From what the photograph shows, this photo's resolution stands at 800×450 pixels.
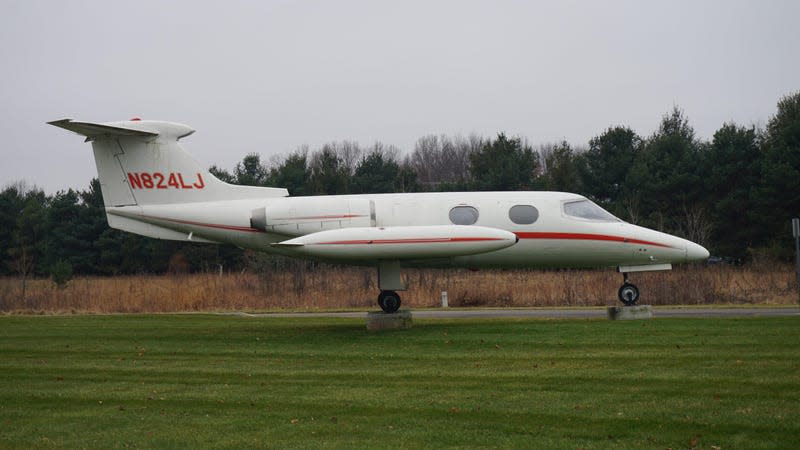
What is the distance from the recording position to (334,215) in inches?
856

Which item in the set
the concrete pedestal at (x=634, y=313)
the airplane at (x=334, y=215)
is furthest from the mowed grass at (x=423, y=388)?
the airplane at (x=334, y=215)

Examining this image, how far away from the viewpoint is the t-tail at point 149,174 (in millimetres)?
22297

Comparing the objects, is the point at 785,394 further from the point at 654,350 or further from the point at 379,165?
the point at 379,165

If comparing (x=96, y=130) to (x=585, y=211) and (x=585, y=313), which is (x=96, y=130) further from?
(x=585, y=313)

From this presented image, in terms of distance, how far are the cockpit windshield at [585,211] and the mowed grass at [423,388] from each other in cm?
322

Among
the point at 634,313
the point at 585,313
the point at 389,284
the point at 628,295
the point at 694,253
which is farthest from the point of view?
the point at 585,313

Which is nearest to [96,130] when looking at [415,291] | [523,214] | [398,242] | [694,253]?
[398,242]

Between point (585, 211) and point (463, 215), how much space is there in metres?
3.33

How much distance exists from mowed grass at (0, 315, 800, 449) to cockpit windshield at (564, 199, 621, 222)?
3.22 metres

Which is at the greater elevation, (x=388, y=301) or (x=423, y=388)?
(x=388, y=301)

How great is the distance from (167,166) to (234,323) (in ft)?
17.0

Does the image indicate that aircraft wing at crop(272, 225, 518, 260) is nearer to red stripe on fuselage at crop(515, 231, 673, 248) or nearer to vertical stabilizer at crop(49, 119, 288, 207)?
red stripe on fuselage at crop(515, 231, 673, 248)

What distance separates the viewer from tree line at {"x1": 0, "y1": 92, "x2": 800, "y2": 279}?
46.4 m

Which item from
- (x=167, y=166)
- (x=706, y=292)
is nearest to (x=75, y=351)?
(x=167, y=166)
